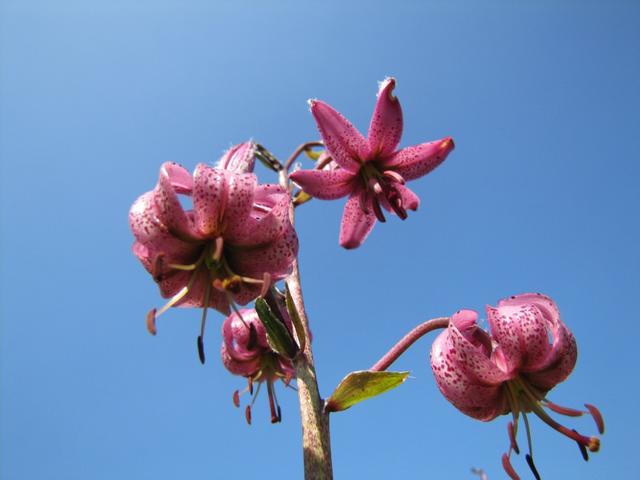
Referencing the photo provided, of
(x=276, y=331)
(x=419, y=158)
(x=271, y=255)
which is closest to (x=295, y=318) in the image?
(x=276, y=331)

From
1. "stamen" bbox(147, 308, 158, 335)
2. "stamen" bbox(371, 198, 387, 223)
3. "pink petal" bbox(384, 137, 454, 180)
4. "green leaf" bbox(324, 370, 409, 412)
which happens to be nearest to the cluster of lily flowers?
"stamen" bbox(147, 308, 158, 335)

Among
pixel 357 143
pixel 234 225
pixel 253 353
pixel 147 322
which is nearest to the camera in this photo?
pixel 147 322

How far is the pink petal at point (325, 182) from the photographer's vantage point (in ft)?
5.16

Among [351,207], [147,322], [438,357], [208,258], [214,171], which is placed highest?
[351,207]

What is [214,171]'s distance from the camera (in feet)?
3.79

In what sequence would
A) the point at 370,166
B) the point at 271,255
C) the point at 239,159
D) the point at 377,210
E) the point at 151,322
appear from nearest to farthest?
1. the point at 151,322
2. the point at 271,255
3. the point at 239,159
4. the point at 377,210
5. the point at 370,166

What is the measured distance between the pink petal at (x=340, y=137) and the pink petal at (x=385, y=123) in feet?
0.13

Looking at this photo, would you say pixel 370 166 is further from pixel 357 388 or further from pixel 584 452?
pixel 584 452

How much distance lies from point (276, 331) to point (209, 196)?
36cm

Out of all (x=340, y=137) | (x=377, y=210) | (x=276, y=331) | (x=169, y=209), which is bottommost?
(x=276, y=331)

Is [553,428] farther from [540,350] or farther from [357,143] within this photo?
[357,143]

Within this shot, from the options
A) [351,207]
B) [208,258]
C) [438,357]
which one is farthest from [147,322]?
[351,207]

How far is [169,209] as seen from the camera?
44.1 inches

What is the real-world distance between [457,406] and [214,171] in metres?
0.85
